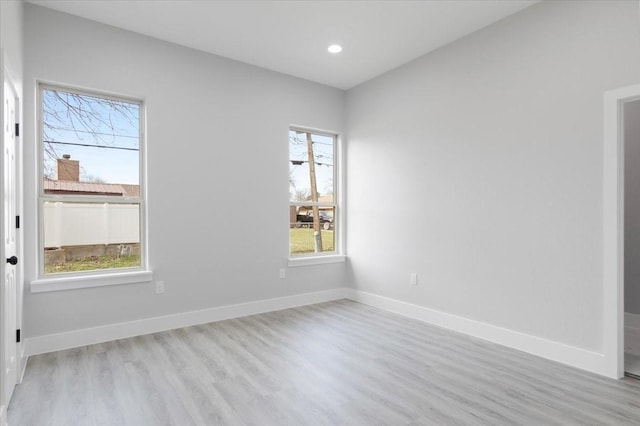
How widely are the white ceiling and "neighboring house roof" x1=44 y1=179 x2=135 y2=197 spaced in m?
1.53

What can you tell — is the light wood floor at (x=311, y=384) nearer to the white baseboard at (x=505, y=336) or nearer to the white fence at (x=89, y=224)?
the white baseboard at (x=505, y=336)

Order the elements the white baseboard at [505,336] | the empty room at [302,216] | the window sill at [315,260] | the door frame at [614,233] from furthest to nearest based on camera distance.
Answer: the window sill at [315,260], the white baseboard at [505,336], the door frame at [614,233], the empty room at [302,216]

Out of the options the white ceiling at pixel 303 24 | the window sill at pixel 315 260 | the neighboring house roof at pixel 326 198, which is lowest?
the window sill at pixel 315 260

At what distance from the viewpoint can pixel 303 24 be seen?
11.2ft

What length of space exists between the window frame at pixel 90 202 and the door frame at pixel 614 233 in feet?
13.0

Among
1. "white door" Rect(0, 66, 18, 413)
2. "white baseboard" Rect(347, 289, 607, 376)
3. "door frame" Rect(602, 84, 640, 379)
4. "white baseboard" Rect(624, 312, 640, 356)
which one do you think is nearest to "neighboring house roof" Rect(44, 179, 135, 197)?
"white door" Rect(0, 66, 18, 413)

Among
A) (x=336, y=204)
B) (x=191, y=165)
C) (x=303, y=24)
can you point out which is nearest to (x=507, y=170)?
(x=303, y=24)

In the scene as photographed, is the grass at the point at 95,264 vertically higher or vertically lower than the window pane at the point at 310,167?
lower

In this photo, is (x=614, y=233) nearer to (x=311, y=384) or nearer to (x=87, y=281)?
(x=311, y=384)

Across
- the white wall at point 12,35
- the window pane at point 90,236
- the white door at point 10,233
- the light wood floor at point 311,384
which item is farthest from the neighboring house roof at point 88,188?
the light wood floor at point 311,384

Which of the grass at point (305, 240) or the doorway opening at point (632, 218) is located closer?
the doorway opening at point (632, 218)

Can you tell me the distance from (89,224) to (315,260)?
2.60 metres

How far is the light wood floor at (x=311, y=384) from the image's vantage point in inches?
84.0

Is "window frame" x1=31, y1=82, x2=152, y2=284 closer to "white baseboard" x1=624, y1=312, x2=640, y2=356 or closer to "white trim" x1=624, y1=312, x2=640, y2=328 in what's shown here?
"white baseboard" x1=624, y1=312, x2=640, y2=356
